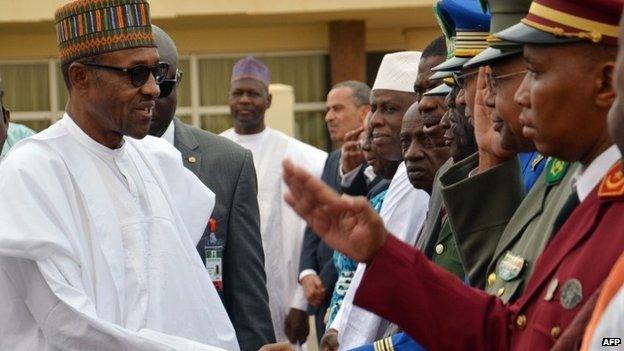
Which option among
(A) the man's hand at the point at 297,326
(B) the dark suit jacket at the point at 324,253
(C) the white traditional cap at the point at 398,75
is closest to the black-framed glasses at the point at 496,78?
(C) the white traditional cap at the point at 398,75

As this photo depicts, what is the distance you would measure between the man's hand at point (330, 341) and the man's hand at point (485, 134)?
5.51ft

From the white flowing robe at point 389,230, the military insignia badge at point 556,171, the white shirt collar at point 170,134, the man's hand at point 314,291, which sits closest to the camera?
the military insignia badge at point 556,171

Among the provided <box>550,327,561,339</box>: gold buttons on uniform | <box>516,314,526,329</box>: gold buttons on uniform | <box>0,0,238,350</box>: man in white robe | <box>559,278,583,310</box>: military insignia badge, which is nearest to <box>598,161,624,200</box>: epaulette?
<box>559,278,583,310</box>: military insignia badge

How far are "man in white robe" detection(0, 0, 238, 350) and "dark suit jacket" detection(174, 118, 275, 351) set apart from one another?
1060 mm

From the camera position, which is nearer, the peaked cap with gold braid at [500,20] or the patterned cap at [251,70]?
the peaked cap with gold braid at [500,20]

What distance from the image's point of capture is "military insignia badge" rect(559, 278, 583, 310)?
362 cm

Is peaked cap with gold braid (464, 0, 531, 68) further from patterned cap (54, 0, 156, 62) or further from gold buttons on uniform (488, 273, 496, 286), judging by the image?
patterned cap (54, 0, 156, 62)

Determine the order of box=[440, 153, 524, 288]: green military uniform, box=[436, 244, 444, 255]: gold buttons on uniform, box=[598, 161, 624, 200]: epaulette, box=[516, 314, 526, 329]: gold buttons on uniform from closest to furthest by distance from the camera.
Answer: box=[598, 161, 624, 200]: epaulette → box=[516, 314, 526, 329]: gold buttons on uniform → box=[440, 153, 524, 288]: green military uniform → box=[436, 244, 444, 255]: gold buttons on uniform

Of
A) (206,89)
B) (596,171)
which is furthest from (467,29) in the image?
(206,89)

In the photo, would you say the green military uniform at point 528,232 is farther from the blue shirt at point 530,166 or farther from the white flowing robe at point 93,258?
the white flowing robe at point 93,258

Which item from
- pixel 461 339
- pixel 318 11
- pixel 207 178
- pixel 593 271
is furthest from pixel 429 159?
pixel 318 11

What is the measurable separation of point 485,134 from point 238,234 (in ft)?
8.05

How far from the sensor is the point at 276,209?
35.0ft

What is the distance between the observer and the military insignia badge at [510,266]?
14.0 ft
